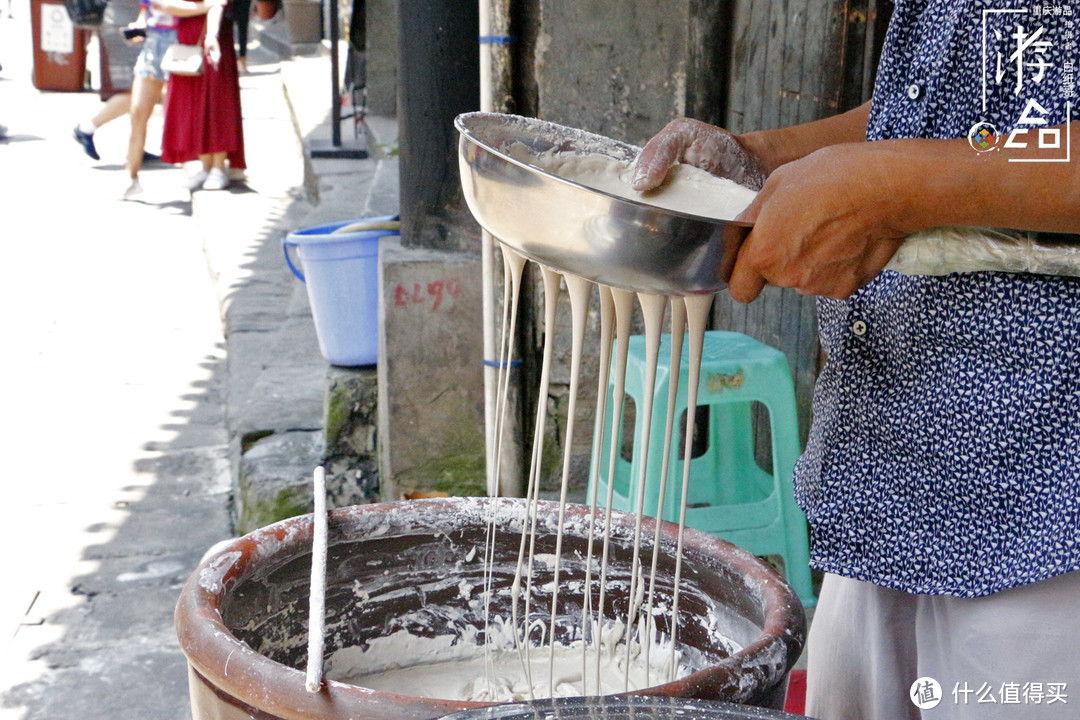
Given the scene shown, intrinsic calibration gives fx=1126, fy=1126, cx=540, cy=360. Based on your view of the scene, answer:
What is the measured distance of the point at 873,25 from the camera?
293cm

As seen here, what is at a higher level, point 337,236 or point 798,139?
point 798,139

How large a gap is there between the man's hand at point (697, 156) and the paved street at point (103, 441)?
2.43 meters

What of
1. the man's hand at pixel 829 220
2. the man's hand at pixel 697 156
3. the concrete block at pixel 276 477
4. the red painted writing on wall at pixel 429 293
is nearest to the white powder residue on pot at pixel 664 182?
the man's hand at pixel 697 156

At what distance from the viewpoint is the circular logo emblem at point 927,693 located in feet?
4.92

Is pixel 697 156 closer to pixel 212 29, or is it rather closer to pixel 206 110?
pixel 212 29

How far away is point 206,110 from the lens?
8547mm

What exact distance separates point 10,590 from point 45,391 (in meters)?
1.95

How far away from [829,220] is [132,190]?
8.98 meters

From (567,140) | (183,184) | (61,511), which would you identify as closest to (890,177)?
(567,140)

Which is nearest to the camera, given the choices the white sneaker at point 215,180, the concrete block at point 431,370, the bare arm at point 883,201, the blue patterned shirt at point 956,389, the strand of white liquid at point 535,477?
the bare arm at point 883,201

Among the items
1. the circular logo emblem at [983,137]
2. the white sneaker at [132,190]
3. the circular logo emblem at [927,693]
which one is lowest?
the circular logo emblem at [927,693]

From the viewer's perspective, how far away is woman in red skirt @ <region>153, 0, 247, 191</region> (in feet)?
26.5

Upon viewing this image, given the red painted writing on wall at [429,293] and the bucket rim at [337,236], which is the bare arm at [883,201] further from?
the bucket rim at [337,236]

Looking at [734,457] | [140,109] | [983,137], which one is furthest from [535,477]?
[140,109]
